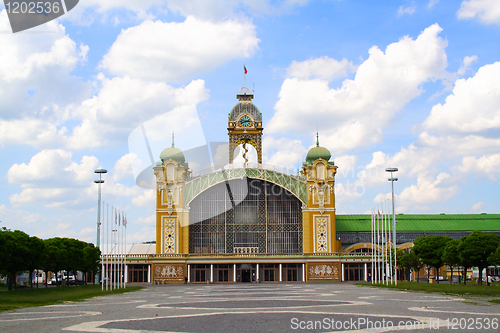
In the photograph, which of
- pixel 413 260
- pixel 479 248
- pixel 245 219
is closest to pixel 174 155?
pixel 245 219

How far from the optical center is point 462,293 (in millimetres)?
43312

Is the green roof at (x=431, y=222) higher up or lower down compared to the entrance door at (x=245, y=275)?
higher up

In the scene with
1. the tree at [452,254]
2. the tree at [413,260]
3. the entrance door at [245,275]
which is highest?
the tree at [452,254]

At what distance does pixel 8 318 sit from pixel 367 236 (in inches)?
3778

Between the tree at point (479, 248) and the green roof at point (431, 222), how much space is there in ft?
162

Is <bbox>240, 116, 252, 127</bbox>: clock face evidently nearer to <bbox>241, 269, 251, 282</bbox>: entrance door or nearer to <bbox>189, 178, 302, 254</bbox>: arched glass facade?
<bbox>189, 178, 302, 254</bbox>: arched glass facade

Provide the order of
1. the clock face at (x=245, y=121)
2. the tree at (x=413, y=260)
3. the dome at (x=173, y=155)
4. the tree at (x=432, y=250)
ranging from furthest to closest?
the clock face at (x=245, y=121) < the dome at (x=173, y=155) < the tree at (x=413, y=260) < the tree at (x=432, y=250)

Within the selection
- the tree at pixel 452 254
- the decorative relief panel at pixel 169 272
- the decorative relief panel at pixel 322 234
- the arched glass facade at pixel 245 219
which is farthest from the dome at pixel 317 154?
the tree at pixel 452 254

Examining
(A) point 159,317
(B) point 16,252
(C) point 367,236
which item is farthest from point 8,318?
(C) point 367,236

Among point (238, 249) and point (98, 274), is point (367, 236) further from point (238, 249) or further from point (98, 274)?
point (98, 274)

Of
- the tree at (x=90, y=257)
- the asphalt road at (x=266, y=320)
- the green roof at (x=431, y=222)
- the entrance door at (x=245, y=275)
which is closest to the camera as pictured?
the asphalt road at (x=266, y=320)

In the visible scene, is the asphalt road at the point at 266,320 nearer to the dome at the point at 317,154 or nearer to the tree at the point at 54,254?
the tree at the point at 54,254

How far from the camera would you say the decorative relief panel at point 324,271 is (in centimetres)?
9262

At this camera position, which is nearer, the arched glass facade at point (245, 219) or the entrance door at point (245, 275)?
the entrance door at point (245, 275)
